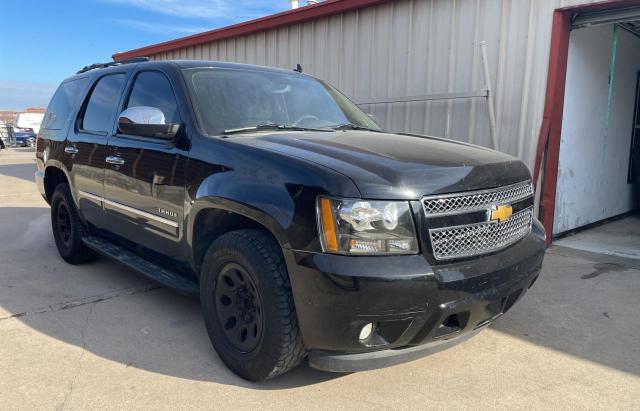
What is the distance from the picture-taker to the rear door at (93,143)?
4258 mm

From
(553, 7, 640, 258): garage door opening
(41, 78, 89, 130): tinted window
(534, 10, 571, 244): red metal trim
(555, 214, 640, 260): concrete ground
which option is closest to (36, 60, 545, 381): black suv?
(41, 78, 89, 130): tinted window

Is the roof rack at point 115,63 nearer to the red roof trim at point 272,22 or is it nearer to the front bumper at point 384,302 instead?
the front bumper at point 384,302

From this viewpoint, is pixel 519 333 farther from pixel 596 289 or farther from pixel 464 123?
pixel 464 123

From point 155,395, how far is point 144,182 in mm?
1495

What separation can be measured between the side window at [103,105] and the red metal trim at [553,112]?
14.8 ft

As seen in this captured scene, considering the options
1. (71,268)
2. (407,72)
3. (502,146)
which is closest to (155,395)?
(71,268)

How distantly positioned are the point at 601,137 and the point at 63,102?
7.01 m

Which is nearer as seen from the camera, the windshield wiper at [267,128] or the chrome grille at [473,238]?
the chrome grille at [473,238]

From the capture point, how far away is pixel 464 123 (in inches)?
260

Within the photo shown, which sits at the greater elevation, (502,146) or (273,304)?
(502,146)

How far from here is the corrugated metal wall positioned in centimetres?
595

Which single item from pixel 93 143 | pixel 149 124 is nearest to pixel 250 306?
pixel 149 124

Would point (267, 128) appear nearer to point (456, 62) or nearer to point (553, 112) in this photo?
point (553, 112)

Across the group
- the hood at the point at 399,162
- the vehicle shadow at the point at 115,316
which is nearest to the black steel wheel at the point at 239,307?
the vehicle shadow at the point at 115,316
